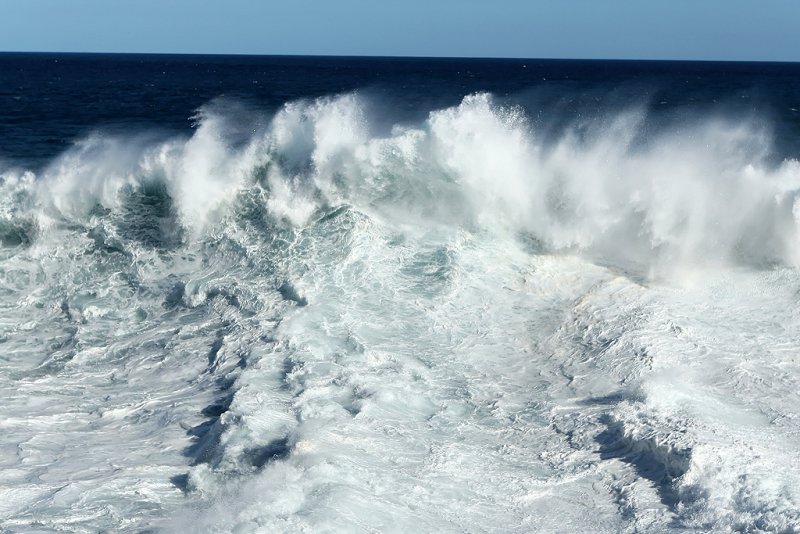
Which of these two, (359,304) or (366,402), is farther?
(359,304)

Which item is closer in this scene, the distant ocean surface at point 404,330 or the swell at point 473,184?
the distant ocean surface at point 404,330

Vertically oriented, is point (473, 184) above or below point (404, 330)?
above

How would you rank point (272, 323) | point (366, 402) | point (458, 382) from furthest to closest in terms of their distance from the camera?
point (272, 323)
point (458, 382)
point (366, 402)

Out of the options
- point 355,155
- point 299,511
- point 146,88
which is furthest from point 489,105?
point 146,88

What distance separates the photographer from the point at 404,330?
877 centimetres

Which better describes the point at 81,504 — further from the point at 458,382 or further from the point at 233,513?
the point at 458,382

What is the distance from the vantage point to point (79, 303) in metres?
10.3

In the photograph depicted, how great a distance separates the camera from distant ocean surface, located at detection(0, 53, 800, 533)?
5.77 metres

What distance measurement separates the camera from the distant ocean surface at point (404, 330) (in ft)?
18.9

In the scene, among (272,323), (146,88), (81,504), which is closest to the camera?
(81,504)

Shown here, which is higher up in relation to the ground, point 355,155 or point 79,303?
point 355,155

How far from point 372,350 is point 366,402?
1.16m

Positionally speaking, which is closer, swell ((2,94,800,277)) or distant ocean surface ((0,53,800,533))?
distant ocean surface ((0,53,800,533))

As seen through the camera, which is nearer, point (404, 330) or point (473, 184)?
point (404, 330)
